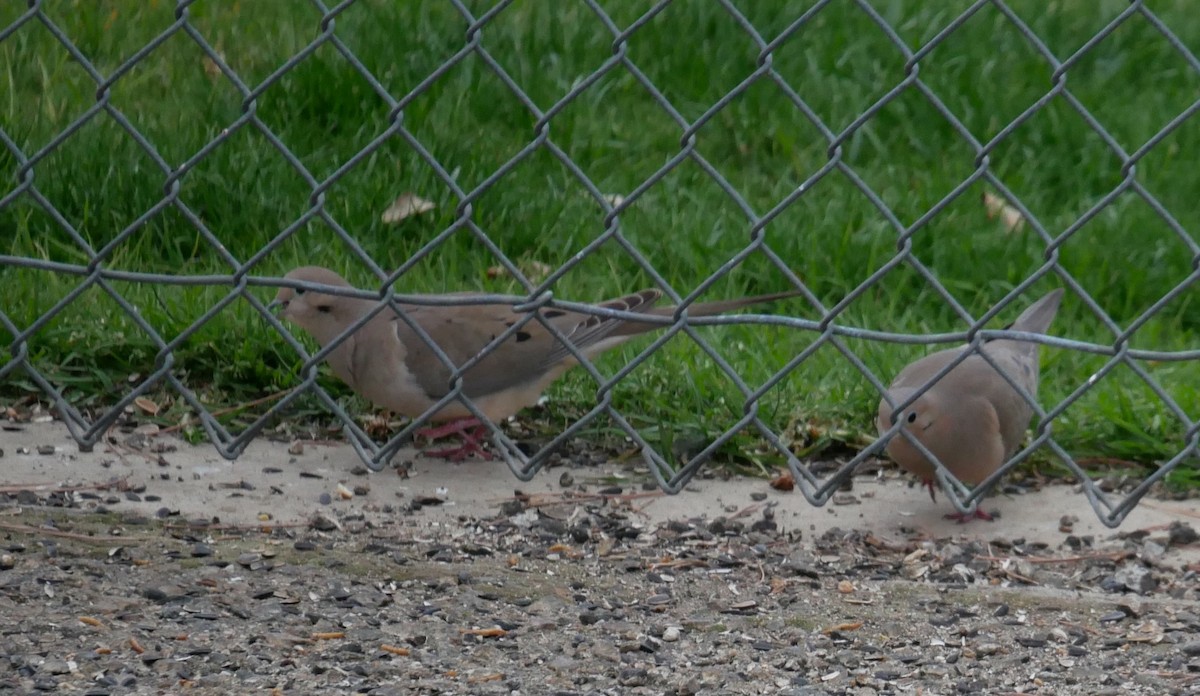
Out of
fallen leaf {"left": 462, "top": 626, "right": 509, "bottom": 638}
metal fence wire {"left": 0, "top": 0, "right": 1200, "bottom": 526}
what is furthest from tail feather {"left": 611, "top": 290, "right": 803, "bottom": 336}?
fallen leaf {"left": 462, "top": 626, "right": 509, "bottom": 638}

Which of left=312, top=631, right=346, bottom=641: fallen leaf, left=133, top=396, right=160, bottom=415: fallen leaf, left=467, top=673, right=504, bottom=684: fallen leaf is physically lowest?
left=467, top=673, right=504, bottom=684: fallen leaf

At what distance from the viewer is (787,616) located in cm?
289

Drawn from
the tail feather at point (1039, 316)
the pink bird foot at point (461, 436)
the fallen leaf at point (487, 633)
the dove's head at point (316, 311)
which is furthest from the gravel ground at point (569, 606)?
the dove's head at point (316, 311)

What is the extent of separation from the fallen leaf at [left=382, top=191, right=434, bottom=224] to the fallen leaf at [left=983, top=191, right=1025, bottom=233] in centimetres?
193

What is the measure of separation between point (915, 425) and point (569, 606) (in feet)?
4.02

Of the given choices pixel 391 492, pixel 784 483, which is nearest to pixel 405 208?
pixel 391 492

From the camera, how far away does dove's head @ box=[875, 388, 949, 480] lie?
11.7ft

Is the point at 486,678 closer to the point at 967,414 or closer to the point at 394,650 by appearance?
the point at 394,650

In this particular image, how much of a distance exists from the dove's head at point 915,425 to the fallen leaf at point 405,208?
1.78m

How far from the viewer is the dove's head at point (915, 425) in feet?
11.7

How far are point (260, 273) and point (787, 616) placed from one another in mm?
2354

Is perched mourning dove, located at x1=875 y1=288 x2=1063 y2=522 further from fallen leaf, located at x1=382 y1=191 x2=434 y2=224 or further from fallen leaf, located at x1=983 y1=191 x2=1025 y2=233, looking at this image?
fallen leaf, located at x1=382 y1=191 x2=434 y2=224

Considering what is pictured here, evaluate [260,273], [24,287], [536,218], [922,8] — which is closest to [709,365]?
[536,218]

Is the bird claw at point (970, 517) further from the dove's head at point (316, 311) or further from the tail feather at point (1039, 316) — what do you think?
the dove's head at point (316, 311)
